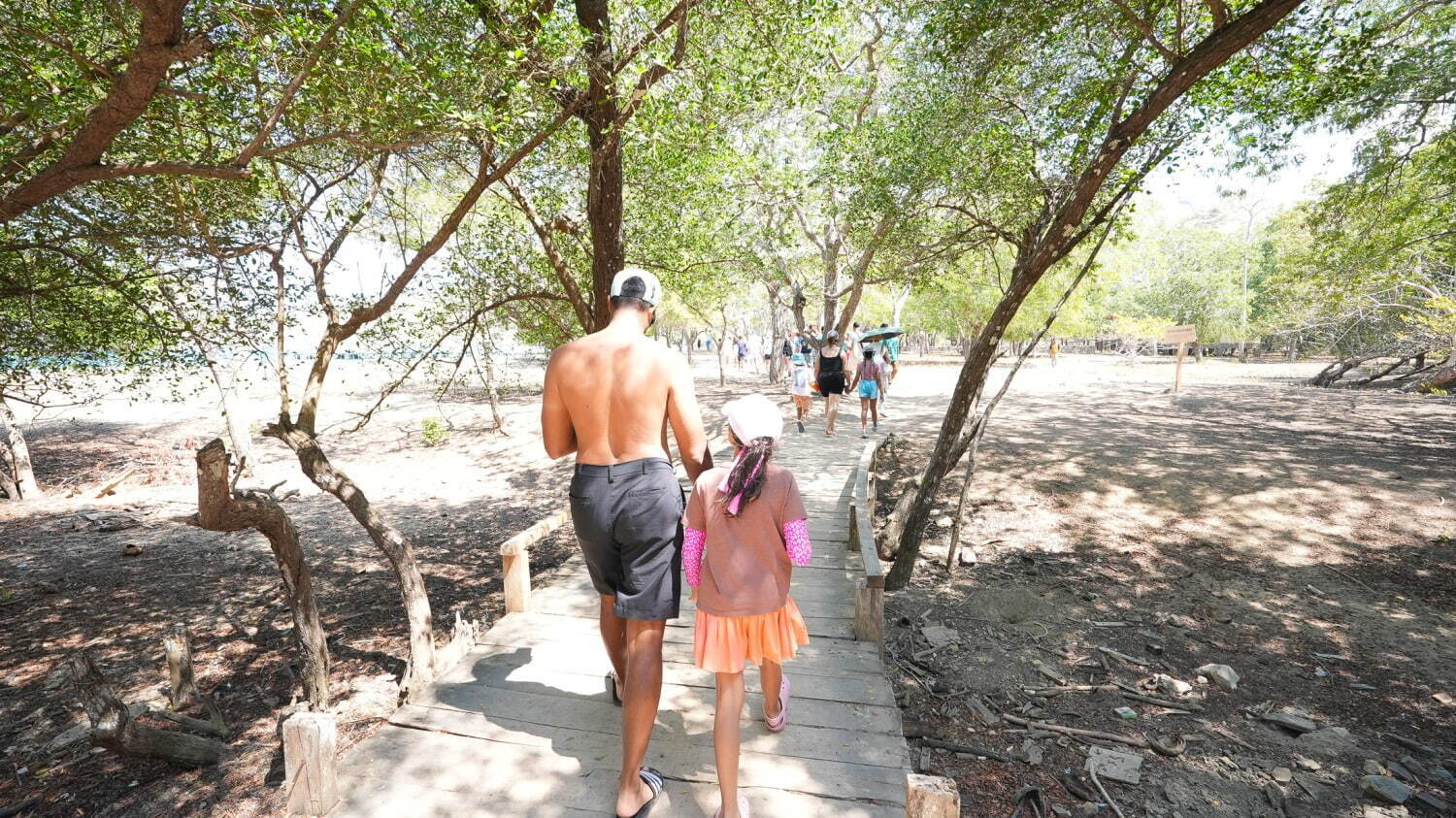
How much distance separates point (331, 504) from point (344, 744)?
359 inches

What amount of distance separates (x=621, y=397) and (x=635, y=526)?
1.72 ft

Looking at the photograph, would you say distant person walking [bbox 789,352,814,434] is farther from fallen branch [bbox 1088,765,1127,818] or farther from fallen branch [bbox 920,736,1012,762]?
fallen branch [bbox 1088,765,1127,818]

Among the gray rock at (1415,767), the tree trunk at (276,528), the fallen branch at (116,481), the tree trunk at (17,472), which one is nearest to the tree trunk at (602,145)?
the tree trunk at (276,528)

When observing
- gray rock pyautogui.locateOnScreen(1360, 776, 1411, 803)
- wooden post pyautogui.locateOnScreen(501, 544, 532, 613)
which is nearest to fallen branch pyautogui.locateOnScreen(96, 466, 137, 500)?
wooden post pyautogui.locateOnScreen(501, 544, 532, 613)

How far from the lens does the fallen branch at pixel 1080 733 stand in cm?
453

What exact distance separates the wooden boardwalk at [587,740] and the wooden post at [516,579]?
0.19 metres

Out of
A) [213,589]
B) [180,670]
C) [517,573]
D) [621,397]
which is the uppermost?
[621,397]

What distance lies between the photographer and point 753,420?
2.59 m

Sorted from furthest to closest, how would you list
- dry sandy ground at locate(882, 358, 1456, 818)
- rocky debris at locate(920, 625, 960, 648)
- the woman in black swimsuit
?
1. the woman in black swimsuit
2. rocky debris at locate(920, 625, 960, 648)
3. dry sandy ground at locate(882, 358, 1456, 818)

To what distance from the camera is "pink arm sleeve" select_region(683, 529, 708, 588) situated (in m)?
2.60

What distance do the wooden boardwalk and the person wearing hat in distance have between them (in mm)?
383

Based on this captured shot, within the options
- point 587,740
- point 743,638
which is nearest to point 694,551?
point 743,638

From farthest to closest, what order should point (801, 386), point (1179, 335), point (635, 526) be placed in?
point (1179, 335) → point (801, 386) → point (635, 526)

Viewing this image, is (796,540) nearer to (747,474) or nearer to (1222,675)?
(747,474)
